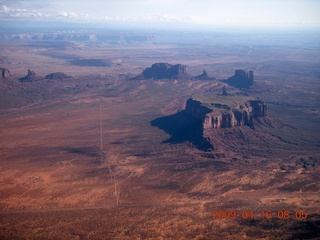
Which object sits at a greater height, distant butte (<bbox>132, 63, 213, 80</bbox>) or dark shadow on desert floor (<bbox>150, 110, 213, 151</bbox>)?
distant butte (<bbox>132, 63, 213, 80</bbox>)

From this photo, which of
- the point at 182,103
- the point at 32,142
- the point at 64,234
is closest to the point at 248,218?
the point at 64,234

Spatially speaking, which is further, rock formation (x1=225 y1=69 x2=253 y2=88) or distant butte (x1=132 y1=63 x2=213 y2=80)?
distant butte (x1=132 y1=63 x2=213 y2=80)

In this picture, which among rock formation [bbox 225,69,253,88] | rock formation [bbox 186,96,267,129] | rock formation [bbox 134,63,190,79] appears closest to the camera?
rock formation [bbox 186,96,267,129]

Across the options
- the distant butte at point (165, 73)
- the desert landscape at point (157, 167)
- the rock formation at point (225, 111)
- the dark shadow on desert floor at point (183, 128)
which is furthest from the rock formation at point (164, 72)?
the rock formation at point (225, 111)

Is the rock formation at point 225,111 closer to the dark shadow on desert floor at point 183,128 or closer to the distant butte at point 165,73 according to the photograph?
the dark shadow on desert floor at point 183,128

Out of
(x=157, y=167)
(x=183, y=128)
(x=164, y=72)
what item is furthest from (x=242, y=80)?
(x=157, y=167)

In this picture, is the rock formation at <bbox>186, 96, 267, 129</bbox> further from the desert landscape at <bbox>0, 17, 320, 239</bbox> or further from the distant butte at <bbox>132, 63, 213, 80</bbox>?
the distant butte at <bbox>132, 63, 213, 80</bbox>
